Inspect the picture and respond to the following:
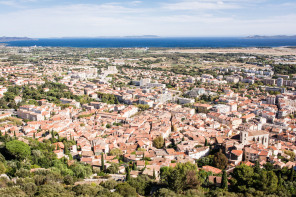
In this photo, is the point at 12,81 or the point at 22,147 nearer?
the point at 22,147

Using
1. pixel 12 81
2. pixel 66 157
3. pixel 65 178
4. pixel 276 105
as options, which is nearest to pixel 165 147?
pixel 66 157

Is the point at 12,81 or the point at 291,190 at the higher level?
the point at 12,81

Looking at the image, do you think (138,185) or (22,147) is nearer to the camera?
(138,185)

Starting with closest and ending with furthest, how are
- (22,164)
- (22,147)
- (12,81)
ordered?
(22,164) → (22,147) → (12,81)

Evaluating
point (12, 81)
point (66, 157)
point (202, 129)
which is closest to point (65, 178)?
point (66, 157)

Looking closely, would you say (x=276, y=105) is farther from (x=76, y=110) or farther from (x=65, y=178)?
(x=65, y=178)

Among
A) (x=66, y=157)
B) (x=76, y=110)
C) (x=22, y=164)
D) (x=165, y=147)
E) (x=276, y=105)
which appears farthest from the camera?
(x=276, y=105)

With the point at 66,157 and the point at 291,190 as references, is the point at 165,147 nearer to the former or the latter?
the point at 66,157

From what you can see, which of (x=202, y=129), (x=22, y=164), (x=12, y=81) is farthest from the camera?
(x=12, y=81)

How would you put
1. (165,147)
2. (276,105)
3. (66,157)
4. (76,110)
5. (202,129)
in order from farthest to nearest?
(276,105) < (76,110) < (202,129) < (165,147) < (66,157)
